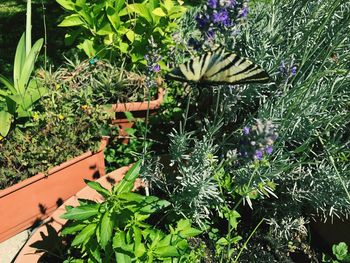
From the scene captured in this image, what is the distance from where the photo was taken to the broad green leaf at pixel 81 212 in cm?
151

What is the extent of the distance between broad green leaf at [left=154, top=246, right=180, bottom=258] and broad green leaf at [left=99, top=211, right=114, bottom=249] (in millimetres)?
196

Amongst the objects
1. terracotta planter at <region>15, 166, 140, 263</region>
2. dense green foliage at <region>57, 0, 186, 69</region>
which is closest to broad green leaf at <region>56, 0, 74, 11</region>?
dense green foliage at <region>57, 0, 186, 69</region>

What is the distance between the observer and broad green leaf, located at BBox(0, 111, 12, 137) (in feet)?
7.26

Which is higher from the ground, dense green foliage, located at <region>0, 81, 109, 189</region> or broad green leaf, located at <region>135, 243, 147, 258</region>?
dense green foliage, located at <region>0, 81, 109, 189</region>

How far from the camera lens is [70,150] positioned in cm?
234

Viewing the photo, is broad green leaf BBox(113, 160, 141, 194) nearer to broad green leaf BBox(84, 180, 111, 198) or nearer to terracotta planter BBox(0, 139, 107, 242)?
broad green leaf BBox(84, 180, 111, 198)

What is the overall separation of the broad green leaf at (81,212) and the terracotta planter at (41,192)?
2.48 feet

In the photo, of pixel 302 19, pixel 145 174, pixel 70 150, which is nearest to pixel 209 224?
pixel 145 174

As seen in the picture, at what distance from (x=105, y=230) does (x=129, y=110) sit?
1299 millimetres

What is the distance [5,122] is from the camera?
2.24 meters

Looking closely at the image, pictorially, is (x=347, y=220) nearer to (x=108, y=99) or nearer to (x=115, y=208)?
(x=115, y=208)

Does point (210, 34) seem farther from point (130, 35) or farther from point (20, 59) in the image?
point (20, 59)

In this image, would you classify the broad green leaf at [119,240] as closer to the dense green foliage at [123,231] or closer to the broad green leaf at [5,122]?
the dense green foliage at [123,231]

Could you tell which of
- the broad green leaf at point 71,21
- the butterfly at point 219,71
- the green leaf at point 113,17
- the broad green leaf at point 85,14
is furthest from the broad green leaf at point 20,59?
the butterfly at point 219,71
